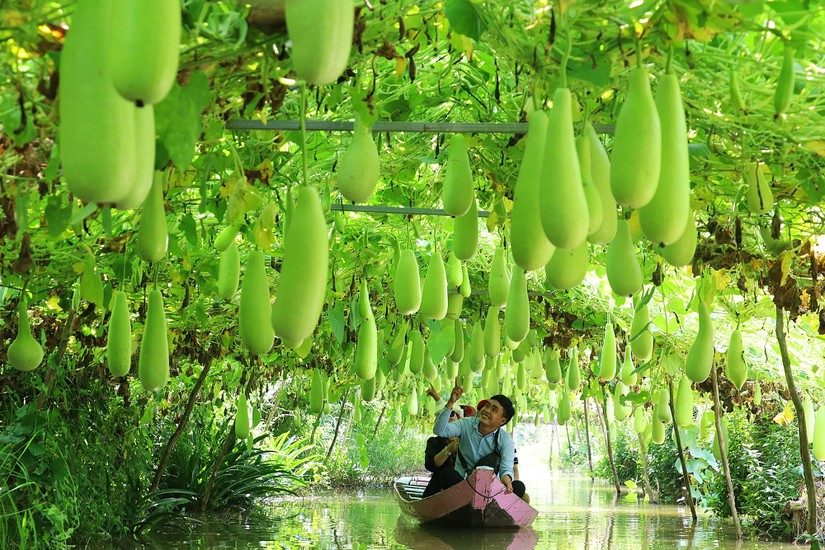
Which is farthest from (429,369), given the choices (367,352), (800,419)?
(367,352)

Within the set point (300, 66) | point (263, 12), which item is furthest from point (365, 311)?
point (300, 66)

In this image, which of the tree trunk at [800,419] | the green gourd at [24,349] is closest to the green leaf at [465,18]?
the green gourd at [24,349]

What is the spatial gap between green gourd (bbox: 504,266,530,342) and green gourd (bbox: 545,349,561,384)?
5557mm

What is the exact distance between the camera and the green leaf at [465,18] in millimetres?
2141

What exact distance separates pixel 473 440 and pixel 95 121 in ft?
27.9

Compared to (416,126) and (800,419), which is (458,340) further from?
(416,126)

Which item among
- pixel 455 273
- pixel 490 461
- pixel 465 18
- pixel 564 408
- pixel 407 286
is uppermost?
pixel 465 18

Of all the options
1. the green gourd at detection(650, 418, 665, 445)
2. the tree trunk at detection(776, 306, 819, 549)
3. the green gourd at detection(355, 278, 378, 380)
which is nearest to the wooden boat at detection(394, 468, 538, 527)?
the green gourd at detection(650, 418, 665, 445)

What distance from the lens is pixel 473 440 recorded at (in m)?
9.31

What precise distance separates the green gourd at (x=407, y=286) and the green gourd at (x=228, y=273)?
0.58m

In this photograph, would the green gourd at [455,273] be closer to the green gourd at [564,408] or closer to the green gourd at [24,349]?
the green gourd at [24,349]

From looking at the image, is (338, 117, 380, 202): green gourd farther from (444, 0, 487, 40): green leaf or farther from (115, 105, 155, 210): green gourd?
(115, 105, 155, 210): green gourd

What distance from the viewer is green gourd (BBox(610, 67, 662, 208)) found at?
1.46m

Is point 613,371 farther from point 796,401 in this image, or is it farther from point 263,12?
point 263,12
